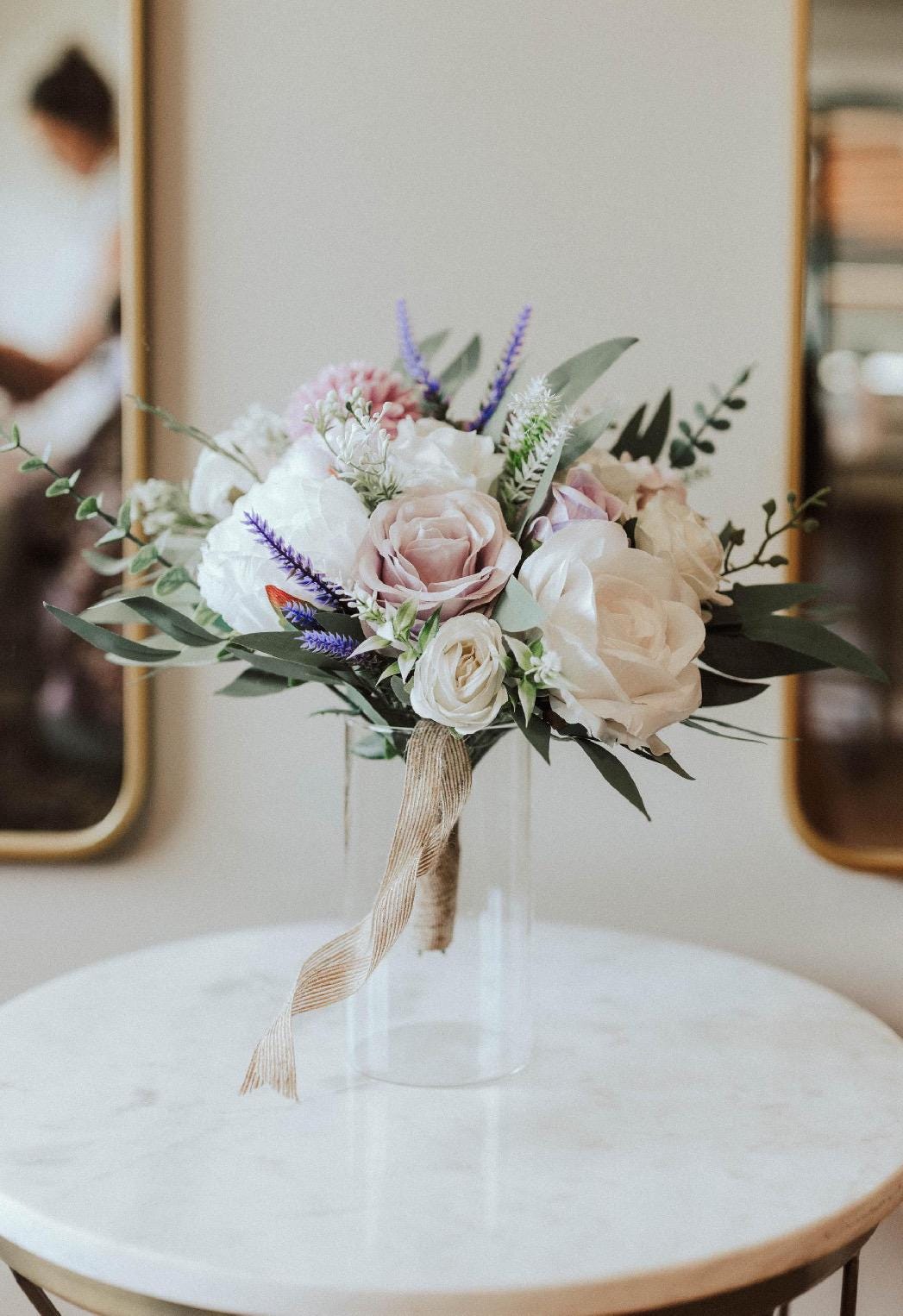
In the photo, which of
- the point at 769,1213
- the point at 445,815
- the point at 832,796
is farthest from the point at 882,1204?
the point at 832,796

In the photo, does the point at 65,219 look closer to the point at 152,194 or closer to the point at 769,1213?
the point at 152,194

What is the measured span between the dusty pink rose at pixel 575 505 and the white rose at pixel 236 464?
0.88 feet

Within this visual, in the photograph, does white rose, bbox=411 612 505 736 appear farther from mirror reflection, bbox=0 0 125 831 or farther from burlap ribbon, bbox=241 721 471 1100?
mirror reflection, bbox=0 0 125 831

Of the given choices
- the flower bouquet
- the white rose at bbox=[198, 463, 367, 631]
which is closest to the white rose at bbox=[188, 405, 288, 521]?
the flower bouquet

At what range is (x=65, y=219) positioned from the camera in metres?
1.26

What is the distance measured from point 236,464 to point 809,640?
0.47 metres

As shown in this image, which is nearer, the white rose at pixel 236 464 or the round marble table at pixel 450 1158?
the round marble table at pixel 450 1158

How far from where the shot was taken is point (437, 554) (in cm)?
73

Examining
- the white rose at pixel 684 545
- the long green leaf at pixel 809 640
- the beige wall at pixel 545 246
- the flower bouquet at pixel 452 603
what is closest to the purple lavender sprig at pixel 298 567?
the flower bouquet at pixel 452 603

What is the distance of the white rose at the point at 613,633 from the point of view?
2.29 ft

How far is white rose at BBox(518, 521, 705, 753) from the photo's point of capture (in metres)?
0.70

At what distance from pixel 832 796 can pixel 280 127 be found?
0.96 meters

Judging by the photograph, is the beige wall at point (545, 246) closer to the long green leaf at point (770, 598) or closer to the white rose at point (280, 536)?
the long green leaf at point (770, 598)

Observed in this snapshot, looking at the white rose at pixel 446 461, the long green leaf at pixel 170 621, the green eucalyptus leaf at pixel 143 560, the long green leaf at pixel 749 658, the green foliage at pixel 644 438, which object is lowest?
the long green leaf at pixel 749 658
